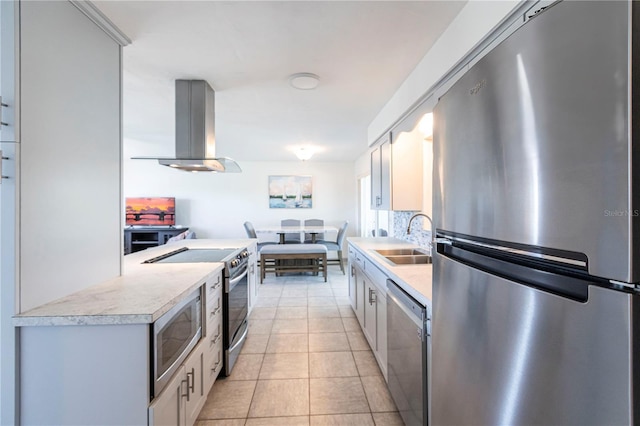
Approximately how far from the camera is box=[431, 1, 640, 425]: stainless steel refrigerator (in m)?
0.42

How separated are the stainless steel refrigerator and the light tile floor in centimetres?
123

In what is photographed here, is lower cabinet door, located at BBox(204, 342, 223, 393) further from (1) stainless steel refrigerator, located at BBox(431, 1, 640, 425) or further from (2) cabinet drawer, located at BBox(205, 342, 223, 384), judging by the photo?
(1) stainless steel refrigerator, located at BBox(431, 1, 640, 425)

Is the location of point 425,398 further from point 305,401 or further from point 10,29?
point 10,29

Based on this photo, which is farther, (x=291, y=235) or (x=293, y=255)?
(x=291, y=235)

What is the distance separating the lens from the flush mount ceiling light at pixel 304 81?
2.19 metres

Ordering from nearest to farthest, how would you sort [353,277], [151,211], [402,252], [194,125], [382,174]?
[194,125] → [402,252] → [382,174] → [353,277] → [151,211]

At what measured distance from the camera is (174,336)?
1.32 meters

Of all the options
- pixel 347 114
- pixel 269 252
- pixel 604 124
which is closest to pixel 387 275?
pixel 604 124

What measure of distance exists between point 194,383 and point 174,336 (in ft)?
1.30

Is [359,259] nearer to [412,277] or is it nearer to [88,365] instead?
[412,277]

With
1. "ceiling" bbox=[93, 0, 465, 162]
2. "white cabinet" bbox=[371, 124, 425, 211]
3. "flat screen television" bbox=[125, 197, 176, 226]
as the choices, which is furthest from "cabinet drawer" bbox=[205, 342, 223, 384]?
"flat screen television" bbox=[125, 197, 176, 226]

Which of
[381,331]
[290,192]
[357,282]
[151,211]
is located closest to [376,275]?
[381,331]

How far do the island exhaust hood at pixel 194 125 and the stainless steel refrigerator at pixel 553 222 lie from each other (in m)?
2.14

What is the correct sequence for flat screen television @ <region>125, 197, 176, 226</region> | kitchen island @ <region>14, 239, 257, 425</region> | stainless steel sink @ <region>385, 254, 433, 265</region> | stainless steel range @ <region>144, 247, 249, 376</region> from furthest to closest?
1. flat screen television @ <region>125, 197, 176, 226</region>
2. stainless steel sink @ <region>385, 254, 433, 265</region>
3. stainless steel range @ <region>144, 247, 249, 376</region>
4. kitchen island @ <region>14, 239, 257, 425</region>
